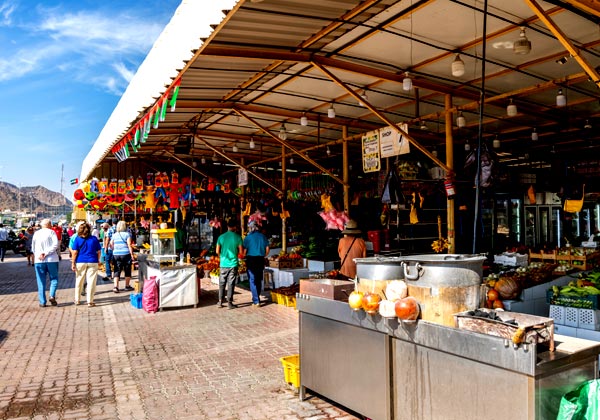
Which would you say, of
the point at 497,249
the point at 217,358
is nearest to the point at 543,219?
the point at 497,249

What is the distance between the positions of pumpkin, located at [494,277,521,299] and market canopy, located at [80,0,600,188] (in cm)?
265

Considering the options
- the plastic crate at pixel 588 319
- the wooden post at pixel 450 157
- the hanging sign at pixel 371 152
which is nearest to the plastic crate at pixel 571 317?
the plastic crate at pixel 588 319

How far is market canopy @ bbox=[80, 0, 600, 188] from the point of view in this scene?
5.82 metres

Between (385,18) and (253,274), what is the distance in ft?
19.3

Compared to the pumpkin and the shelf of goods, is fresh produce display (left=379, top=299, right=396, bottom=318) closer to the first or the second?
the pumpkin

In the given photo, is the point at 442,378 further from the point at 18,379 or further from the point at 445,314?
the point at 18,379

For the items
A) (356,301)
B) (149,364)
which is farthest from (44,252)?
(356,301)

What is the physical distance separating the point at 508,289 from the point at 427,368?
13.8 feet

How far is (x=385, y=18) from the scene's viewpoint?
21.1ft

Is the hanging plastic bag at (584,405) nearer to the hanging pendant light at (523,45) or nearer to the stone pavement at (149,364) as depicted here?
the stone pavement at (149,364)

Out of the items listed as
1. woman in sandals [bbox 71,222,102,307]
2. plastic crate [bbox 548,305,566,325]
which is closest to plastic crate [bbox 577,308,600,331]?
plastic crate [bbox 548,305,566,325]

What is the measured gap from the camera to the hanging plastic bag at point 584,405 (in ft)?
9.18

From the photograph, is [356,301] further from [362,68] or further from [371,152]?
[371,152]

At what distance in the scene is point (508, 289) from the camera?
23.0ft
